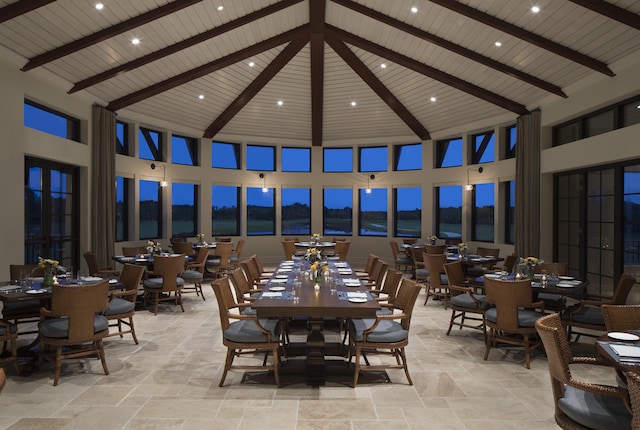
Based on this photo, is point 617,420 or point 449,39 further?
point 449,39

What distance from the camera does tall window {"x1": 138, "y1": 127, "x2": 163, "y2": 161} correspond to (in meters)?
10.6

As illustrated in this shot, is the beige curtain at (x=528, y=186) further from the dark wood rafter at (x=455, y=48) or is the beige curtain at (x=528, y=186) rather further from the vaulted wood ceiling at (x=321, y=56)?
the dark wood rafter at (x=455, y=48)

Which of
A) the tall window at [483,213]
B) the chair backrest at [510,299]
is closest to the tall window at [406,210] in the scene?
the tall window at [483,213]

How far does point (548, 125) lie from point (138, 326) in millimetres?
7840

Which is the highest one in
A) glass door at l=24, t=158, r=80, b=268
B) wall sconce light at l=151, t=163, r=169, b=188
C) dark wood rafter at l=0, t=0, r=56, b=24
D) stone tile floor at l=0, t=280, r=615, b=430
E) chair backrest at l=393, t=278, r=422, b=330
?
dark wood rafter at l=0, t=0, r=56, b=24

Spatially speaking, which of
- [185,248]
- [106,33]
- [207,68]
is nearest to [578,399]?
[106,33]

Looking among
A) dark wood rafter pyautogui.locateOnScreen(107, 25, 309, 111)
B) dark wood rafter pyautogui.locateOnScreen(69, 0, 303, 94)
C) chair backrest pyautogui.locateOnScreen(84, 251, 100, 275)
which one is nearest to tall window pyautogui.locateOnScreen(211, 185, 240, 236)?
dark wood rafter pyautogui.locateOnScreen(107, 25, 309, 111)

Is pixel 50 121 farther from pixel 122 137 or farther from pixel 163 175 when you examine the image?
pixel 163 175

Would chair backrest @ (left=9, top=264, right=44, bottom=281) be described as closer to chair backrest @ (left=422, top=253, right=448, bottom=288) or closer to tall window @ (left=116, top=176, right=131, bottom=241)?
tall window @ (left=116, top=176, right=131, bottom=241)

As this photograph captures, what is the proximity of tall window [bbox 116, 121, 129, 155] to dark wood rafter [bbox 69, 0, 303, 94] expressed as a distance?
7.91ft

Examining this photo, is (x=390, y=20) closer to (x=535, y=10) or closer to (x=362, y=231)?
(x=535, y=10)

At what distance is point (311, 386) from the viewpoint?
379cm

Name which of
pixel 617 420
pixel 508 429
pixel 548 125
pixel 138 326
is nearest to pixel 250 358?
pixel 138 326

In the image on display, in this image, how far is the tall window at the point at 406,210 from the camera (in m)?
12.5
